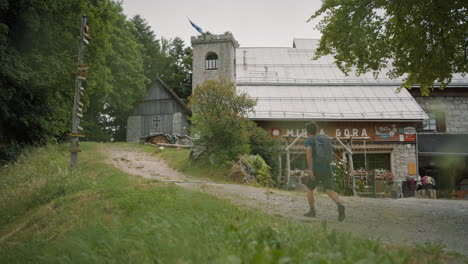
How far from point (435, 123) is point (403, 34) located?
58.3 ft

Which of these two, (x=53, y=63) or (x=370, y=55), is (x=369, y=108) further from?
(x=53, y=63)

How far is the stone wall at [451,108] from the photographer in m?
23.0

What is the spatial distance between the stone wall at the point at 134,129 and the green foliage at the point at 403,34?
25865 mm

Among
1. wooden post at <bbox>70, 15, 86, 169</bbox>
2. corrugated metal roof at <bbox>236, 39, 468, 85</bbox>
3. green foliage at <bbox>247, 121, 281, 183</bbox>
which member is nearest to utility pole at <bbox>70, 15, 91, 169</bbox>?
wooden post at <bbox>70, 15, 86, 169</bbox>

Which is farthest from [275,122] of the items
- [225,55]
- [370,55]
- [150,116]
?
Answer: [150,116]

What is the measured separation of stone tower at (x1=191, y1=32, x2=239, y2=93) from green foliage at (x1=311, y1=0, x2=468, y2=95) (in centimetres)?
2095

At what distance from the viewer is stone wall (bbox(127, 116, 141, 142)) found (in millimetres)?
32381

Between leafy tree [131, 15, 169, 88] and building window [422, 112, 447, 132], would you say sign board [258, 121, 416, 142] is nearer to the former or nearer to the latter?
building window [422, 112, 447, 132]

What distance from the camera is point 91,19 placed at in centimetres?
1845

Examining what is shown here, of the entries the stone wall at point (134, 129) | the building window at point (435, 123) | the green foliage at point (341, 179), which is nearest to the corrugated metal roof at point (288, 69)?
the building window at point (435, 123)

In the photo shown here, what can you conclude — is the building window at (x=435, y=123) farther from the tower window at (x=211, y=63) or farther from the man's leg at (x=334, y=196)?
the man's leg at (x=334, y=196)

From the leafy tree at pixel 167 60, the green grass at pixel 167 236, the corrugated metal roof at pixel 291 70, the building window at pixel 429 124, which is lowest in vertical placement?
the green grass at pixel 167 236

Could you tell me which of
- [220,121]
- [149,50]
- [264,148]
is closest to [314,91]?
[264,148]

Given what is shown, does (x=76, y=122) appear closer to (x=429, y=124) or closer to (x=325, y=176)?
(x=325, y=176)
